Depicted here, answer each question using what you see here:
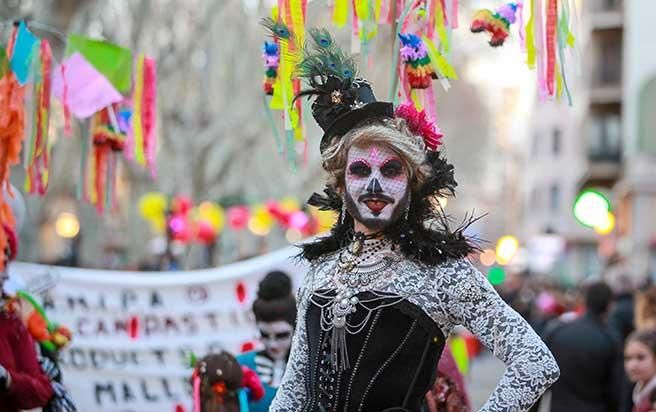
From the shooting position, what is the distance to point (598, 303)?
28.6 feet

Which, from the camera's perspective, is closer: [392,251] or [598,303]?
[392,251]

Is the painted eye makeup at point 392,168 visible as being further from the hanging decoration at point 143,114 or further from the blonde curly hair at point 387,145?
the hanging decoration at point 143,114

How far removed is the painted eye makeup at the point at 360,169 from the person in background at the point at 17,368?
2041 mm

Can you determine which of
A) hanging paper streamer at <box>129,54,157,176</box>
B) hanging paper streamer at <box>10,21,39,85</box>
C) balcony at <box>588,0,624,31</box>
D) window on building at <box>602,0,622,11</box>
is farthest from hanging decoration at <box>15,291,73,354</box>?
window on building at <box>602,0,622,11</box>

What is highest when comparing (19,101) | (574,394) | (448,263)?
(19,101)

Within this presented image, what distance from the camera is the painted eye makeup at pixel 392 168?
13.4 ft

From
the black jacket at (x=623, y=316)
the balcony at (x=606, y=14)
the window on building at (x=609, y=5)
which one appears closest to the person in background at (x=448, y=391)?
the black jacket at (x=623, y=316)

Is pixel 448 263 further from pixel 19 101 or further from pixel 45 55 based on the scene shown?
pixel 45 55

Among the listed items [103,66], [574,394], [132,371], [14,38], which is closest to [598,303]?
[574,394]

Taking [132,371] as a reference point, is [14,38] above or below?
above

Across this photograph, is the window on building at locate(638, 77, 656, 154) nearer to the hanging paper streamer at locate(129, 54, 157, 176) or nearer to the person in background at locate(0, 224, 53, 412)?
the hanging paper streamer at locate(129, 54, 157, 176)

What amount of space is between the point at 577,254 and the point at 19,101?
59.8m

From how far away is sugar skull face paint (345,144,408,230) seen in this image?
13.3 feet

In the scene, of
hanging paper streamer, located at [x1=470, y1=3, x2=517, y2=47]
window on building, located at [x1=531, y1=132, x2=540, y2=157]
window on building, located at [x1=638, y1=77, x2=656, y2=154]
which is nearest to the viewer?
hanging paper streamer, located at [x1=470, y1=3, x2=517, y2=47]
